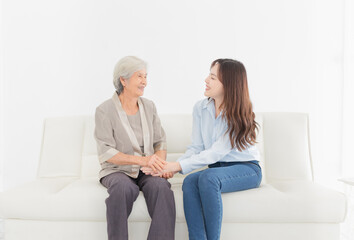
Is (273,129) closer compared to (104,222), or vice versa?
(104,222)

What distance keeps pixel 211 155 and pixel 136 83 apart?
0.59 metres

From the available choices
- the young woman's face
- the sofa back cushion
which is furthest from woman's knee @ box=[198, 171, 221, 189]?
the sofa back cushion

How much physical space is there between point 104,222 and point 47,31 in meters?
2.01

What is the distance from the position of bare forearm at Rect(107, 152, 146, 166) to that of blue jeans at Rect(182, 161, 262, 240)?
0.98 feet

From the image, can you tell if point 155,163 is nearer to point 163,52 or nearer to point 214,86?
point 214,86

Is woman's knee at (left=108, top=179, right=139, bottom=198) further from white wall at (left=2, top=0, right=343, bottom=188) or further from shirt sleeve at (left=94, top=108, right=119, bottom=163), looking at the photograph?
white wall at (left=2, top=0, right=343, bottom=188)

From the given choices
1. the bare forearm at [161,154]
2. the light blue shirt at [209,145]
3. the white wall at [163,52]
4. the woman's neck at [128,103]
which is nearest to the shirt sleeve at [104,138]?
the woman's neck at [128,103]

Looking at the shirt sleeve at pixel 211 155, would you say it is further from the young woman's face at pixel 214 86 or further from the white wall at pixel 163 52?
the white wall at pixel 163 52

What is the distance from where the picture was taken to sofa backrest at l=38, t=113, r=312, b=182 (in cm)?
237

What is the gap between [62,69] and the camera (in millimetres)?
3273

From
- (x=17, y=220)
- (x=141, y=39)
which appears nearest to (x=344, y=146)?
(x=141, y=39)

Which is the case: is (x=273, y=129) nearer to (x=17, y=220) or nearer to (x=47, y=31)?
(x=17, y=220)

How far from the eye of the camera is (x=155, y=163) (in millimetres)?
2020

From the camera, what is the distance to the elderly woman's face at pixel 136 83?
2143 mm
